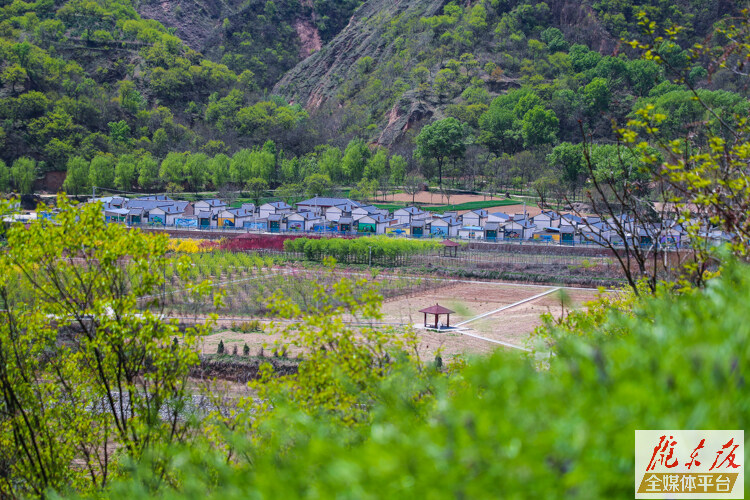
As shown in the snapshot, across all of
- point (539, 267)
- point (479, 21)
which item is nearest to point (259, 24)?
point (479, 21)

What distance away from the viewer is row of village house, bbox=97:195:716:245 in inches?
2258

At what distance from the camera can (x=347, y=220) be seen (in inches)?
2397

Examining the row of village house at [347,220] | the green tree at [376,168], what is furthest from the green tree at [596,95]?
the row of village house at [347,220]

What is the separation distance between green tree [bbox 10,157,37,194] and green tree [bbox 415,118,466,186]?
52.2 metres

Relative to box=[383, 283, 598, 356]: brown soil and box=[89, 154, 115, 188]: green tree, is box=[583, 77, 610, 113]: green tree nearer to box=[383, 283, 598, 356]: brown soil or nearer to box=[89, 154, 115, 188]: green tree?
box=[383, 283, 598, 356]: brown soil

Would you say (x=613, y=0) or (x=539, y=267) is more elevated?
(x=613, y=0)

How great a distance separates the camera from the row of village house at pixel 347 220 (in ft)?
188

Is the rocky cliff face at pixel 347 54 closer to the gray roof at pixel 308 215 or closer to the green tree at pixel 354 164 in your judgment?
the green tree at pixel 354 164

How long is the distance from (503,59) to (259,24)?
86620mm

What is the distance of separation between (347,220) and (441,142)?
28495 mm

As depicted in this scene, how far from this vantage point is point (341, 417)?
6379mm

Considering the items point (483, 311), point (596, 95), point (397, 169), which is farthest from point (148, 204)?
point (596, 95)

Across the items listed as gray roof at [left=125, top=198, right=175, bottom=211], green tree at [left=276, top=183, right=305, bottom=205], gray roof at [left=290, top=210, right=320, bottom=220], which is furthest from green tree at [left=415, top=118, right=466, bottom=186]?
gray roof at [left=125, top=198, right=175, bottom=211]

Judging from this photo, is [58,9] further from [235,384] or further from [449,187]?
[235,384]
